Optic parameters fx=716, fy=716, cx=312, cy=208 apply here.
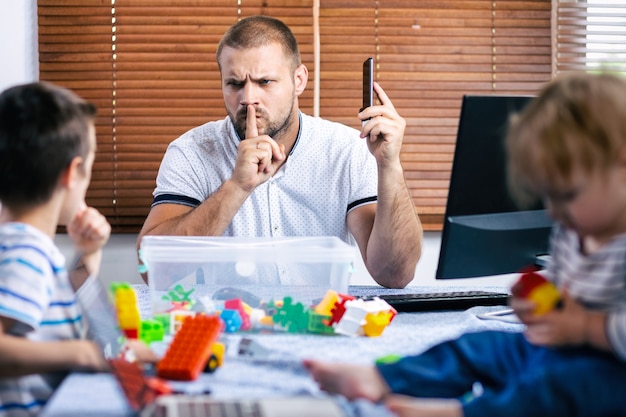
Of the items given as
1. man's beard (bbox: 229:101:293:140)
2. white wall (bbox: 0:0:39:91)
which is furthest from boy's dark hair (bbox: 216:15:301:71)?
white wall (bbox: 0:0:39:91)

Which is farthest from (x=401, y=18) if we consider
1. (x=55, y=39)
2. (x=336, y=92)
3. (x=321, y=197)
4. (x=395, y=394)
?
(x=395, y=394)

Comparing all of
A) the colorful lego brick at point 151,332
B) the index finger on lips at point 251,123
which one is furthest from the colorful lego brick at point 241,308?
the index finger on lips at point 251,123

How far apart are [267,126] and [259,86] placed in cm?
10

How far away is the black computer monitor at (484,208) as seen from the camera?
110 cm

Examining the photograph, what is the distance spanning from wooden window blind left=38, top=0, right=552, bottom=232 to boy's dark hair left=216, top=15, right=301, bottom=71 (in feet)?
1.13

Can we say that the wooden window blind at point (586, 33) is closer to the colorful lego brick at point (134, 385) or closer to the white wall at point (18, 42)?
the white wall at point (18, 42)

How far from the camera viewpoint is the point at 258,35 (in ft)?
5.99

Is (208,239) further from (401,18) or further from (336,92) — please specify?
(401,18)

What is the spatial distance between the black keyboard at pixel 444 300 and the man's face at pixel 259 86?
0.72m

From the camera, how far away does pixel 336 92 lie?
226 centimetres

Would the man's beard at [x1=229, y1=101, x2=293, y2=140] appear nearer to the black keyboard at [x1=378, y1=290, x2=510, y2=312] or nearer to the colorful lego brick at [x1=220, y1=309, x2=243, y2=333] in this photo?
the black keyboard at [x1=378, y1=290, x2=510, y2=312]

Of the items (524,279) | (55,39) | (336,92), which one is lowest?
(524,279)

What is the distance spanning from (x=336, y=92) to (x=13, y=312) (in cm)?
157

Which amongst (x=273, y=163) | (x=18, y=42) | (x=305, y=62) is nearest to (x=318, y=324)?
(x=273, y=163)
